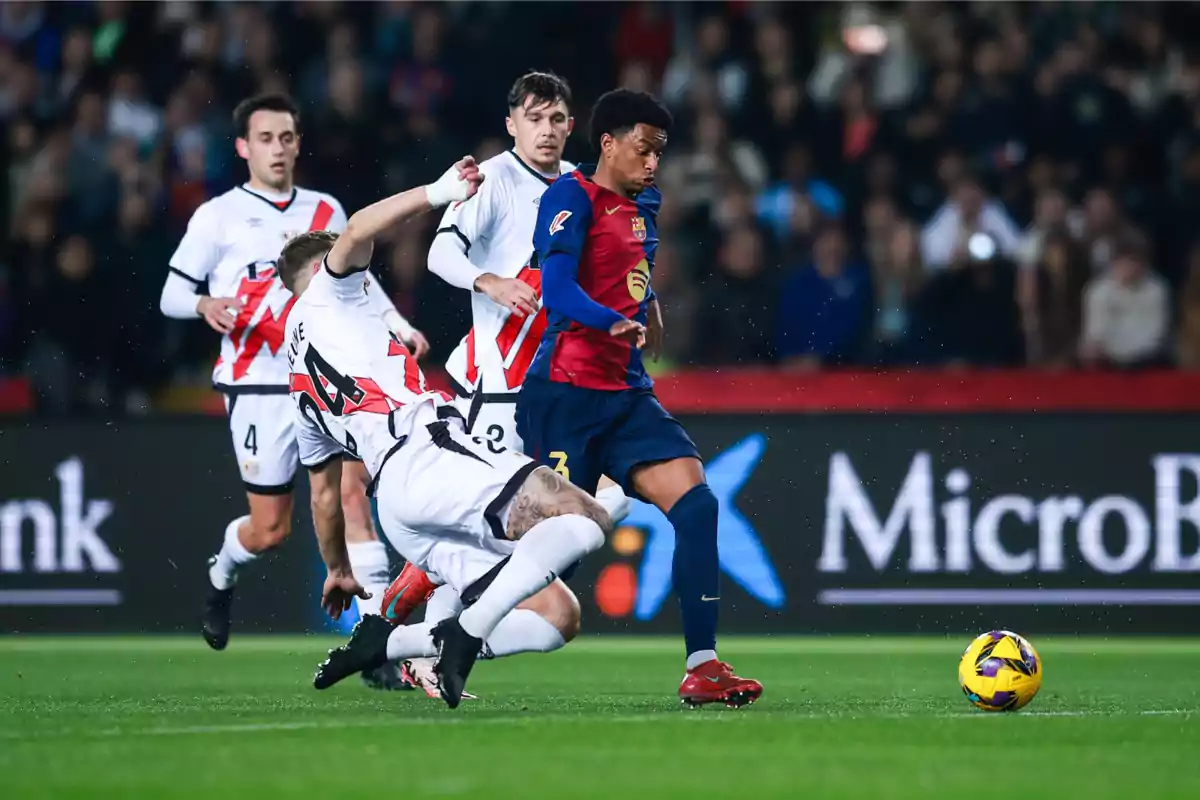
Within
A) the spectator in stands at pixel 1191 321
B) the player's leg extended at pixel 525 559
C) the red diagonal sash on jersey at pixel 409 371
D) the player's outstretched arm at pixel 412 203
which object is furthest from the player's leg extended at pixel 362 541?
the spectator in stands at pixel 1191 321

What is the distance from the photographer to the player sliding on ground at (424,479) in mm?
6684

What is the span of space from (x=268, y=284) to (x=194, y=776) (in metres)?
4.81

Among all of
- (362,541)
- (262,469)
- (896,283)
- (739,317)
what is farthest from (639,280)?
(896,283)

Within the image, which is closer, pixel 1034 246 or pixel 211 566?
pixel 211 566

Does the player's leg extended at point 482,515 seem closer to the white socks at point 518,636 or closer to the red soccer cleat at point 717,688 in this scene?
the white socks at point 518,636

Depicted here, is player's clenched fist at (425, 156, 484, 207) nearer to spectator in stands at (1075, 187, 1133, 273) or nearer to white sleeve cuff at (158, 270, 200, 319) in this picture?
white sleeve cuff at (158, 270, 200, 319)

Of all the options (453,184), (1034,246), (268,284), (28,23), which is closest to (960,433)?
(1034,246)

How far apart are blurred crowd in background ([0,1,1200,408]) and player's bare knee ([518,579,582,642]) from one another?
515cm

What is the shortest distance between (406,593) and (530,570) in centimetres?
178

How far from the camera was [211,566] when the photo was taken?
33.3 feet

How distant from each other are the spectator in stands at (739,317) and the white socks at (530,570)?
607cm

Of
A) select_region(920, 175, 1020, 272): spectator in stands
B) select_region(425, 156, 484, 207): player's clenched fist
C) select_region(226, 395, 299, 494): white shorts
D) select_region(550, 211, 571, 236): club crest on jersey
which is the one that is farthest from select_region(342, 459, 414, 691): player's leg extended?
select_region(920, 175, 1020, 272): spectator in stands

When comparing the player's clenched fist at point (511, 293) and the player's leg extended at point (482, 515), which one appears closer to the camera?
the player's leg extended at point (482, 515)

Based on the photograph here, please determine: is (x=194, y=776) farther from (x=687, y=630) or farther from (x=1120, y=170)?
(x=1120, y=170)
